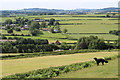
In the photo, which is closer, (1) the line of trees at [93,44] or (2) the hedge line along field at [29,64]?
(2) the hedge line along field at [29,64]

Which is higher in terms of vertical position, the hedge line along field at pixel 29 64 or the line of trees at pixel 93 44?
the line of trees at pixel 93 44

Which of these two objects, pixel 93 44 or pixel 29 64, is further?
pixel 93 44

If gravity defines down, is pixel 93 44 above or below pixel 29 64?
above

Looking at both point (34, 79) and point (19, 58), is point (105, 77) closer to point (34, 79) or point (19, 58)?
point (34, 79)

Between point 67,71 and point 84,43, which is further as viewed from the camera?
point 84,43

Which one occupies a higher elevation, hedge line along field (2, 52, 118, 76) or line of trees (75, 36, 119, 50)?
line of trees (75, 36, 119, 50)

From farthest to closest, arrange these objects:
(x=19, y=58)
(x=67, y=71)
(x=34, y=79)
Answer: (x=19, y=58)
(x=67, y=71)
(x=34, y=79)

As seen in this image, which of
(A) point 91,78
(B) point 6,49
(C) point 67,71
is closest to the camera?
(A) point 91,78

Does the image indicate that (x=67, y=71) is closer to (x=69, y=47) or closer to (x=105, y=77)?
(x=105, y=77)

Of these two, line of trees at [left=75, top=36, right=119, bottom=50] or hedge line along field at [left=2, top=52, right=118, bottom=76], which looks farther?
line of trees at [left=75, top=36, right=119, bottom=50]

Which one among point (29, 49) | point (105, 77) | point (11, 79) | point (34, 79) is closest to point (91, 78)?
point (105, 77)
